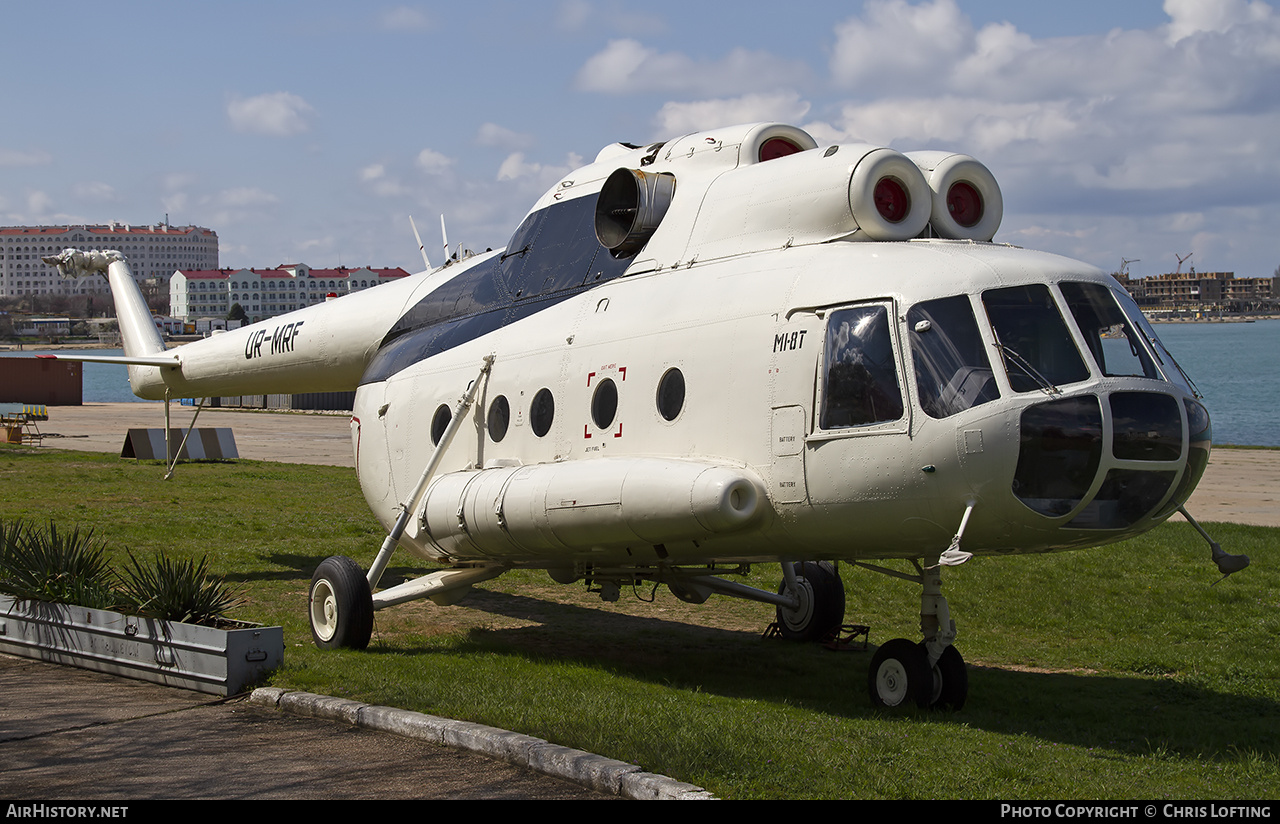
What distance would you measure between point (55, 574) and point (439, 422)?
393cm

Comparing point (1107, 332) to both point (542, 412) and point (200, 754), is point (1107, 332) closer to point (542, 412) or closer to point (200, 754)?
point (542, 412)

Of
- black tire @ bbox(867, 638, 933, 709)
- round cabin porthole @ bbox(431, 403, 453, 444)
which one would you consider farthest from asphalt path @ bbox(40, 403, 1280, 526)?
round cabin porthole @ bbox(431, 403, 453, 444)

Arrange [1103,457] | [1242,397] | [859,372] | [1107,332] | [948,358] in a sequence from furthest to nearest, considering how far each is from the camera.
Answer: [1242,397]
[859,372]
[1107,332]
[948,358]
[1103,457]

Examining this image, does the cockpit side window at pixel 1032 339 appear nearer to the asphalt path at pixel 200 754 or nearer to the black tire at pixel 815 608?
the asphalt path at pixel 200 754

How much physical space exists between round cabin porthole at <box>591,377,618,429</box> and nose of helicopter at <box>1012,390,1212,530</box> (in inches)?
148

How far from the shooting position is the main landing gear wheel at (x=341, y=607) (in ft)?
38.2

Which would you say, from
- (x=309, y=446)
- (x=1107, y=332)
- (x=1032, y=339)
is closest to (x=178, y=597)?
(x=1032, y=339)

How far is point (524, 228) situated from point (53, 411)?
66.2 metres

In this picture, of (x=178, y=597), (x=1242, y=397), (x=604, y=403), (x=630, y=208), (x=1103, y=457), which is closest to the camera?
(x=1103, y=457)

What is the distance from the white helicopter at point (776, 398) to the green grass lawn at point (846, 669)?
92 cm

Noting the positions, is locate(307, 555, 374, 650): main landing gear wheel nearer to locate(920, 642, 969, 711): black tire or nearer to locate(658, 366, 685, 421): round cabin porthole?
locate(658, 366, 685, 421): round cabin porthole

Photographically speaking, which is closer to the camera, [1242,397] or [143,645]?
[143,645]

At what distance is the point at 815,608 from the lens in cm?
1312

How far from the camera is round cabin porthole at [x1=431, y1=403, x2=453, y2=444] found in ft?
41.4
